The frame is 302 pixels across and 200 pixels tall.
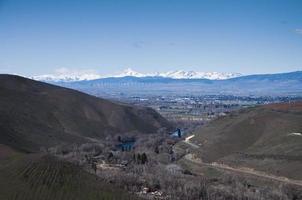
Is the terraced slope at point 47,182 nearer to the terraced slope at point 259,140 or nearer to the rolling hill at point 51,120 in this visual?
the rolling hill at point 51,120

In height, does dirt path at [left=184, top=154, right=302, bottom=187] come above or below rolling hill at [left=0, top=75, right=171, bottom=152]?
below

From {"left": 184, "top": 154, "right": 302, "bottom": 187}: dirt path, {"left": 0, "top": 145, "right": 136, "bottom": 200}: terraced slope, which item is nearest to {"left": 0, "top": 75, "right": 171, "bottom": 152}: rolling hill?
{"left": 0, "top": 145, "right": 136, "bottom": 200}: terraced slope

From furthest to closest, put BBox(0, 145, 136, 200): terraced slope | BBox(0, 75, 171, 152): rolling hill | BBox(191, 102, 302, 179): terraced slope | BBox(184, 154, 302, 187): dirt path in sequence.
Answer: BBox(0, 75, 171, 152): rolling hill
BBox(191, 102, 302, 179): terraced slope
BBox(184, 154, 302, 187): dirt path
BBox(0, 145, 136, 200): terraced slope

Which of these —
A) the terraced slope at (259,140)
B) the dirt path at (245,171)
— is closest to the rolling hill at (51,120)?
the dirt path at (245,171)

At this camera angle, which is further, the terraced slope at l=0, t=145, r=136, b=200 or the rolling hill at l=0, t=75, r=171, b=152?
the rolling hill at l=0, t=75, r=171, b=152

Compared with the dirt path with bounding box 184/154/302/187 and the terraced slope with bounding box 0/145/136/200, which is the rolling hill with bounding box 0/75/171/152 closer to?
the terraced slope with bounding box 0/145/136/200

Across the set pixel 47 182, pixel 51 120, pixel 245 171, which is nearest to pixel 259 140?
pixel 245 171

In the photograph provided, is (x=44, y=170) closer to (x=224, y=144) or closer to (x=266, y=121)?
(x=224, y=144)
